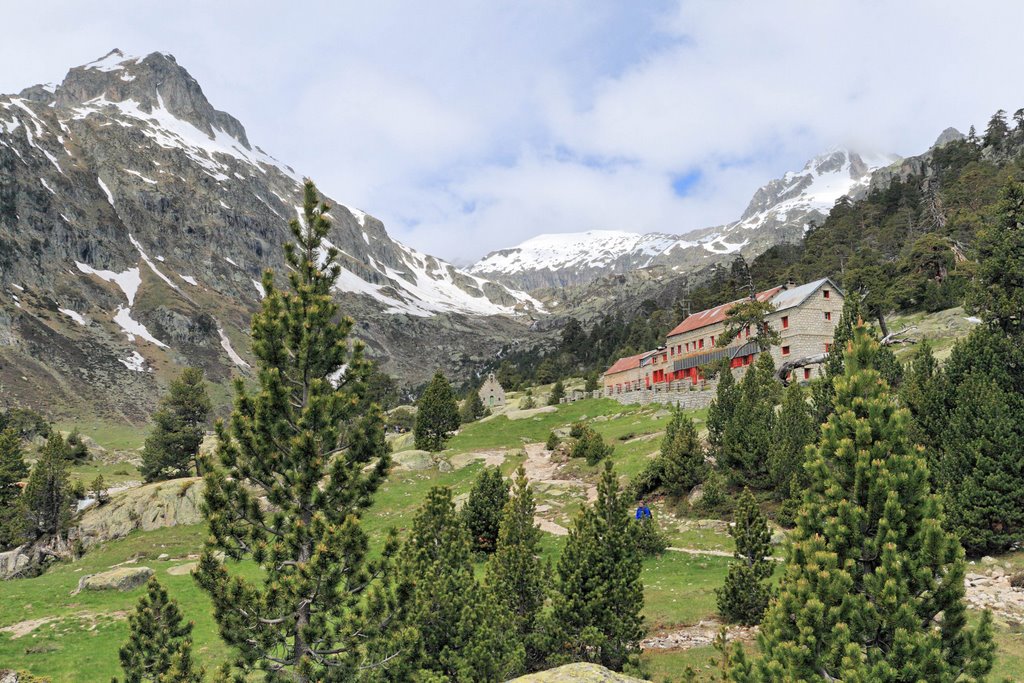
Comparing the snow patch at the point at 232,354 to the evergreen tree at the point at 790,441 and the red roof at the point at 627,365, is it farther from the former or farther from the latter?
the evergreen tree at the point at 790,441

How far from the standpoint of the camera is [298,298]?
45.9ft

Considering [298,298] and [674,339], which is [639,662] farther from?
[674,339]

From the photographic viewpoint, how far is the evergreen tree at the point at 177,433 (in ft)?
189

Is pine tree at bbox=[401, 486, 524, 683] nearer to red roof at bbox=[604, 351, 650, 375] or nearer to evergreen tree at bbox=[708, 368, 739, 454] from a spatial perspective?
evergreen tree at bbox=[708, 368, 739, 454]

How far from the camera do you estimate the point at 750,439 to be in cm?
3133

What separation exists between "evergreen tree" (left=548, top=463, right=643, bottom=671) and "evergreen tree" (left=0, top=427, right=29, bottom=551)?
43.3m

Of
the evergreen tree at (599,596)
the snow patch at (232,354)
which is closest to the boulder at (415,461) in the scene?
the evergreen tree at (599,596)

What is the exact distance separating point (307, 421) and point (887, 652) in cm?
1209

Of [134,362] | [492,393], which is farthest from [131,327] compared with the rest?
[492,393]

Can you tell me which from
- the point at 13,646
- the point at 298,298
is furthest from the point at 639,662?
the point at 13,646

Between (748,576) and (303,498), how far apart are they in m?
14.3

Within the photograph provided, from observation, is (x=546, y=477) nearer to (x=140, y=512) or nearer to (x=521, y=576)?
(x=521, y=576)

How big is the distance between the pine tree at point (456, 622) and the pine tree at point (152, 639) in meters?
5.72

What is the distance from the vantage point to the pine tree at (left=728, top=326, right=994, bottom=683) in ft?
31.2
